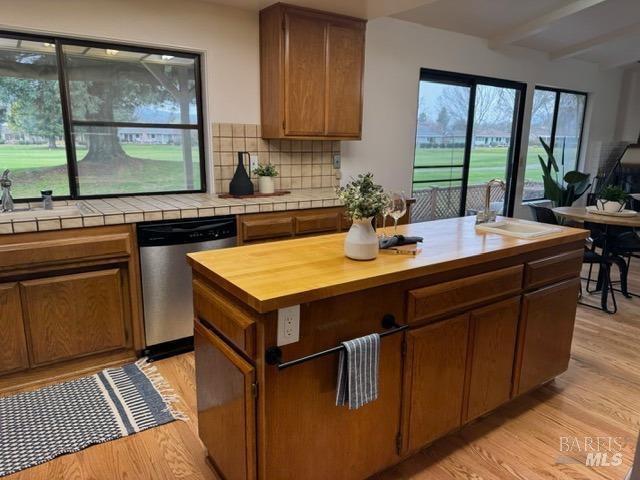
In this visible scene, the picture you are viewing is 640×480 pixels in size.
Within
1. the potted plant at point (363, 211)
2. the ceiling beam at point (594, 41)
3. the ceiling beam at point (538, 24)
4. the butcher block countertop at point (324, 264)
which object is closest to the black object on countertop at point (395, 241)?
the butcher block countertop at point (324, 264)

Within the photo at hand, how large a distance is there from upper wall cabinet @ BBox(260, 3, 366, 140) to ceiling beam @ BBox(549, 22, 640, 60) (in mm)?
3286

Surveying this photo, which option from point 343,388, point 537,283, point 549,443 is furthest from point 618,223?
point 343,388

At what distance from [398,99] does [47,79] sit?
302cm

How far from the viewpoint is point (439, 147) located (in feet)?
16.3

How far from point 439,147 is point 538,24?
4.92 ft

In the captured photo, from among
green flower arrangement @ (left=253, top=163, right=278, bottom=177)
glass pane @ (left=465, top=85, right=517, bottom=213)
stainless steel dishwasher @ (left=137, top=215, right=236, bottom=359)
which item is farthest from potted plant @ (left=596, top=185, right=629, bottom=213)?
stainless steel dishwasher @ (left=137, top=215, right=236, bottom=359)

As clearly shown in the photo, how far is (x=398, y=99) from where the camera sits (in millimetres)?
4402

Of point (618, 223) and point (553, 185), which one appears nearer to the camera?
point (618, 223)

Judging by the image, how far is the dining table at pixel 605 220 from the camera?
349 cm

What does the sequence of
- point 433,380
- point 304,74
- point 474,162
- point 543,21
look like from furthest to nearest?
point 474,162 → point 543,21 → point 304,74 → point 433,380

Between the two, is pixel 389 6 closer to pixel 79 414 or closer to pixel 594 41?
pixel 594 41

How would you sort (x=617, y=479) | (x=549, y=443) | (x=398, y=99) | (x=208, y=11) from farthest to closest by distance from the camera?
(x=398, y=99) → (x=208, y=11) → (x=549, y=443) → (x=617, y=479)

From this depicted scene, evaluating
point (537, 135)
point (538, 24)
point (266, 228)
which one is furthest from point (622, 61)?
point (266, 228)

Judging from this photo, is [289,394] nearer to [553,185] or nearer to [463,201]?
[463,201]
